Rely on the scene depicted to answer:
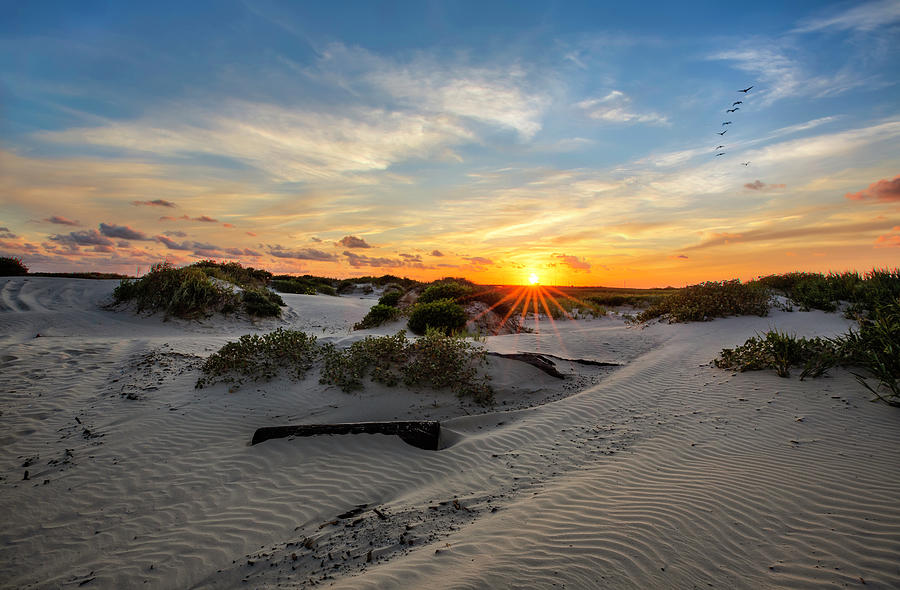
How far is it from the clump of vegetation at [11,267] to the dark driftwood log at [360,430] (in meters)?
22.1

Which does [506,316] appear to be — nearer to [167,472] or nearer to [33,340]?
[167,472]

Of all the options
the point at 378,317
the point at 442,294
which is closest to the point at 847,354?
the point at 442,294

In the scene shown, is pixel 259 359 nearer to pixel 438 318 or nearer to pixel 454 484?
pixel 454 484

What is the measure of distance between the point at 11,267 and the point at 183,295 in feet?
39.9

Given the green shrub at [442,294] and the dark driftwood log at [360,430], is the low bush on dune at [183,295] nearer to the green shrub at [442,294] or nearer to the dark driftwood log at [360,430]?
the green shrub at [442,294]

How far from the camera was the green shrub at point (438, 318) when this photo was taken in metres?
13.9

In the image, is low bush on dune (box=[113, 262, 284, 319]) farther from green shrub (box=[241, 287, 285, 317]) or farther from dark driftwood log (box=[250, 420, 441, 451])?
dark driftwood log (box=[250, 420, 441, 451])

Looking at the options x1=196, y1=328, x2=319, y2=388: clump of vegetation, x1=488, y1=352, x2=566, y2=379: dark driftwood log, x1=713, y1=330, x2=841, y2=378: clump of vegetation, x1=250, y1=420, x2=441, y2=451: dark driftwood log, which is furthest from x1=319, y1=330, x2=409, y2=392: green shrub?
x1=713, y1=330, x2=841, y2=378: clump of vegetation

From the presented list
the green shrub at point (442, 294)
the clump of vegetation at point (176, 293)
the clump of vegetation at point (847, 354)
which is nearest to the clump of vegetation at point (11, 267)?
the clump of vegetation at point (176, 293)

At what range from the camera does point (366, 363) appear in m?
8.66

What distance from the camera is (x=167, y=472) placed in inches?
210

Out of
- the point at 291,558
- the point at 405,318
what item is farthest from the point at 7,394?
the point at 405,318

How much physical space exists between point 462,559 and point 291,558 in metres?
1.60

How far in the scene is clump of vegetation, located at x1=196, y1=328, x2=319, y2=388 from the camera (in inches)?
335
